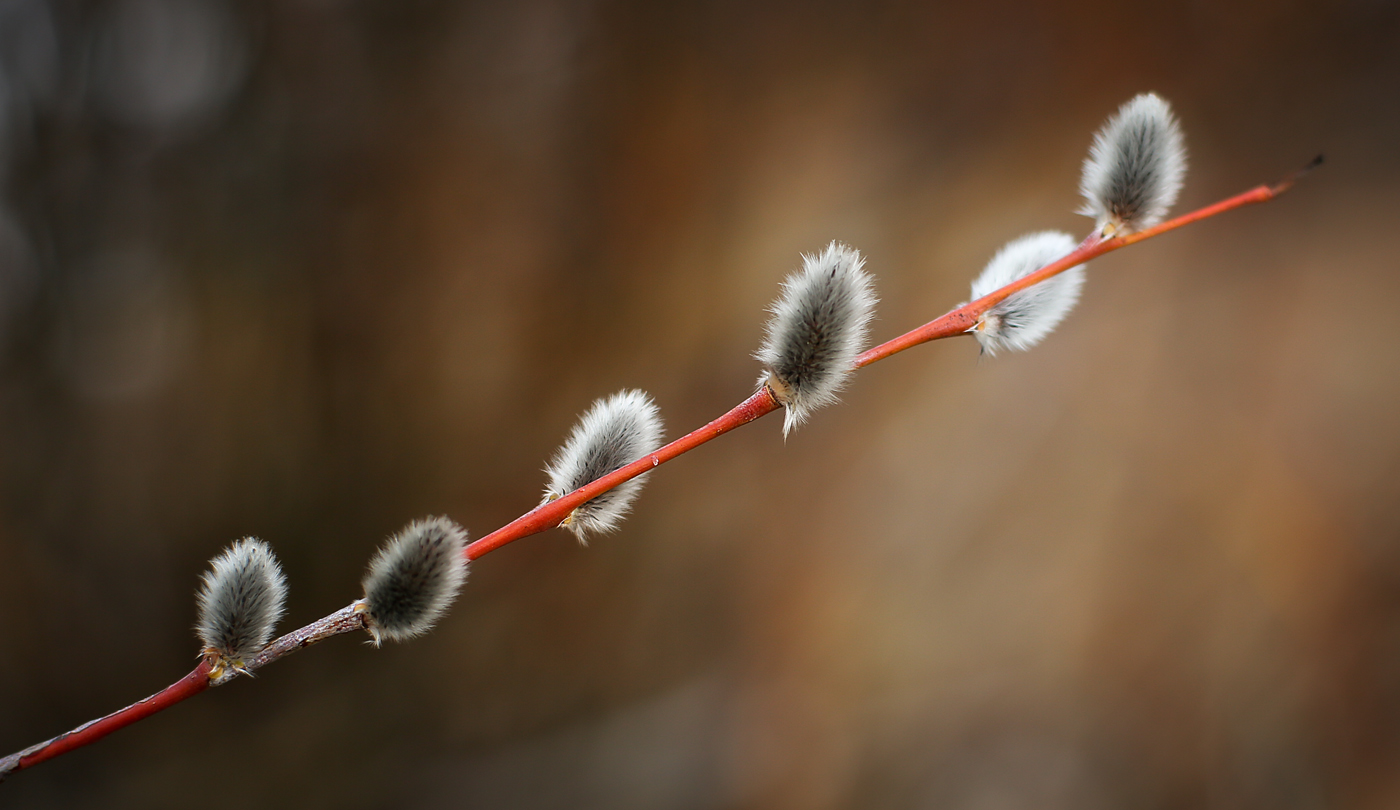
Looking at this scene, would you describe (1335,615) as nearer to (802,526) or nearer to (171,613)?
(802,526)

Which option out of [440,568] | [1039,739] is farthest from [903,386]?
[440,568]

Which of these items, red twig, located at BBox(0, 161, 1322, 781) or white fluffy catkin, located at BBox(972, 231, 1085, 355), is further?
white fluffy catkin, located at BBox(972, 231, 1085, 355)

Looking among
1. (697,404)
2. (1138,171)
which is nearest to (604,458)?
(1138,171)

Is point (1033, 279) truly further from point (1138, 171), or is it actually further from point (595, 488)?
point (595, 488)

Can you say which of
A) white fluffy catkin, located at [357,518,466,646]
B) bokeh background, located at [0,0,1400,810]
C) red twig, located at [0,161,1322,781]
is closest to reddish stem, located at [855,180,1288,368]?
red twig, located at [0,161,1322,781]

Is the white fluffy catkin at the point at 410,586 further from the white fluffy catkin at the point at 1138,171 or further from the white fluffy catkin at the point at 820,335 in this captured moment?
the white fluffy catkin at the point at 1138,171

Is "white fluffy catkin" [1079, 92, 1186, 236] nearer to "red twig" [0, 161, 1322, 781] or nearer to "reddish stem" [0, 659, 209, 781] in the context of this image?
"red twig" [0, 161, 1322, 781]
